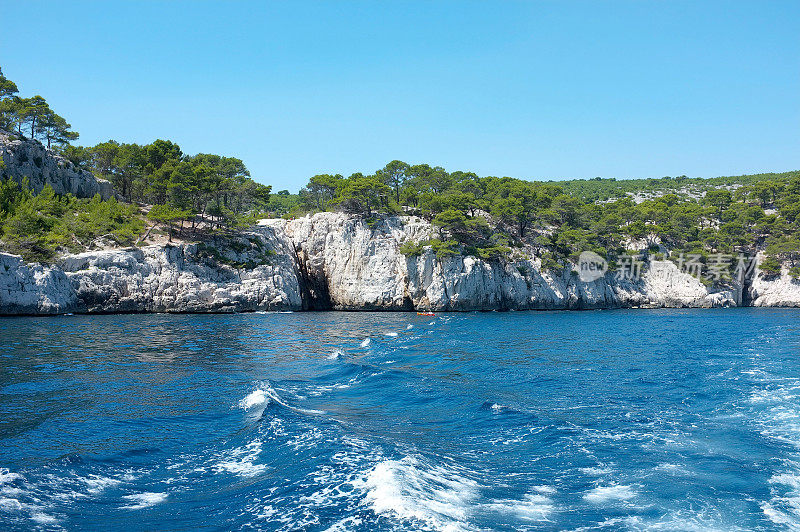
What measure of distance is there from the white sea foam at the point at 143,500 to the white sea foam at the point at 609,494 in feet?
30.6

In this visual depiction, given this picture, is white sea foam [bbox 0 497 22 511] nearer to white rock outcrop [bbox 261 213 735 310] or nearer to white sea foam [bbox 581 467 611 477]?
white sea foam [bbox 581 467 611 477]

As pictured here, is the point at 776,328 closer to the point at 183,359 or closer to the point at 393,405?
the point at 393,405

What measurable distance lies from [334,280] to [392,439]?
55273 millimetres

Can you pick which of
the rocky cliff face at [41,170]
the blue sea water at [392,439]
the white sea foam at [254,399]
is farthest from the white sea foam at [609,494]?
the rocky cliff face at [41,170]

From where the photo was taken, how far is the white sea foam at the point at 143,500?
405 inches

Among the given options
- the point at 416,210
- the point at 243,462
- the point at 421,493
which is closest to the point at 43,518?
the point at 243,462

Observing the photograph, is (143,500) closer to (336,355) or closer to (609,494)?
(609,494)

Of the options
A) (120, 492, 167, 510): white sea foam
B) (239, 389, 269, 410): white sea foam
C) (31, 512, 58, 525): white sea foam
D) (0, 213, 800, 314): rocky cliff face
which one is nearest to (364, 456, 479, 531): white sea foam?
(120, 492, 167, 510): white sea foam

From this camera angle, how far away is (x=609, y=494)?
11.2m

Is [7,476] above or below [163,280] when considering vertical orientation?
below

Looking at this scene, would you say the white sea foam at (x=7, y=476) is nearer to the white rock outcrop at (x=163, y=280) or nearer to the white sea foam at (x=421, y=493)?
the white sea foam at (x=421, y=493)

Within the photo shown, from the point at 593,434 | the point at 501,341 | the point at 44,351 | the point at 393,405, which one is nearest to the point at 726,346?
the point at 501,341

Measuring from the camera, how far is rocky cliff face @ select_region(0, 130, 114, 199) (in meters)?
60.6

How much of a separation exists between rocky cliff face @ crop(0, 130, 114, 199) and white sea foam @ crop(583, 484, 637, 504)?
72.2m
